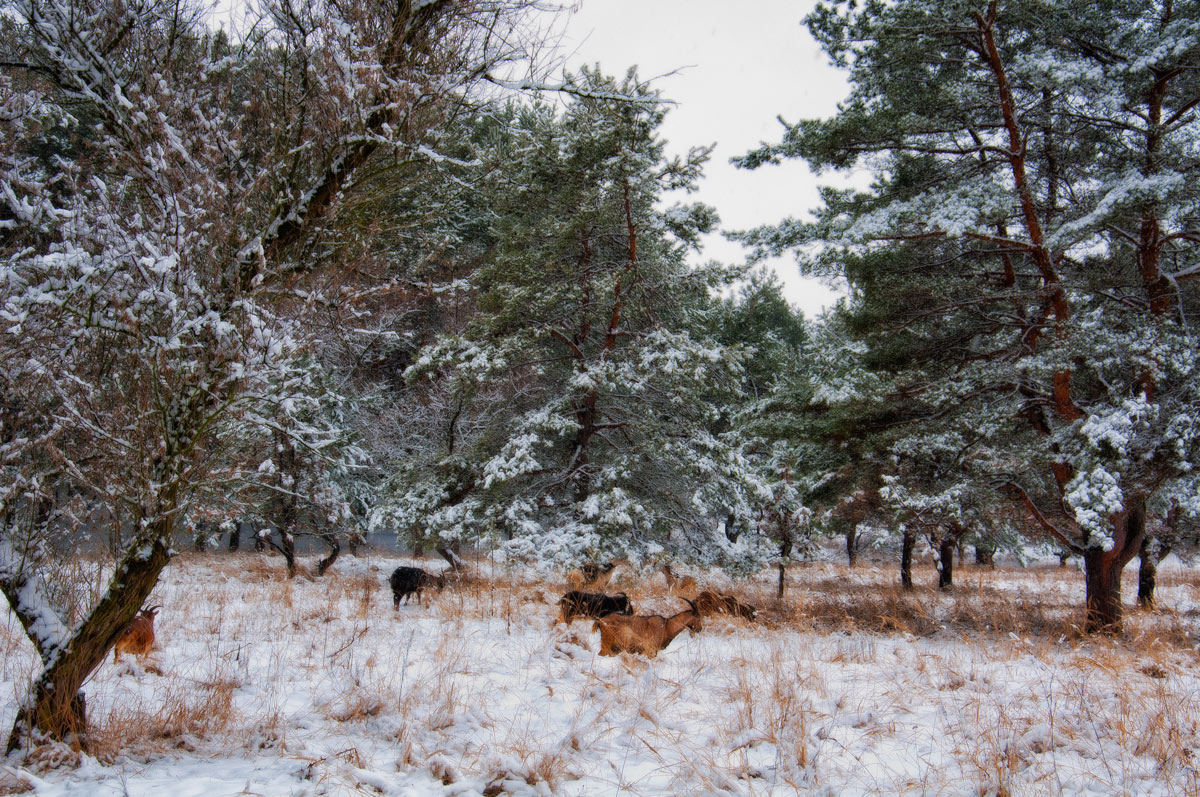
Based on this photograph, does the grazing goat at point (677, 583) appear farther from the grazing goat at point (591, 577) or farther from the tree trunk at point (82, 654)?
the tree trunk at point (82, 654)

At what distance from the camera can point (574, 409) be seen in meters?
11.4

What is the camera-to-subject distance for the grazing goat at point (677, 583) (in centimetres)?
1029

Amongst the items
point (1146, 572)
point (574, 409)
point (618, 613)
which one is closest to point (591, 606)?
point (618, 613)

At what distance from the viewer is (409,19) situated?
3082 mm

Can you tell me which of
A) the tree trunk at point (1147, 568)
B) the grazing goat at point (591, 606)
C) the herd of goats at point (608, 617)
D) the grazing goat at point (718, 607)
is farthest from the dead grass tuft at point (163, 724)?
the tree trunk at point (1147, 568)

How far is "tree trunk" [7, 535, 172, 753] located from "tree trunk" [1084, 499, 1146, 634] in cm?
941

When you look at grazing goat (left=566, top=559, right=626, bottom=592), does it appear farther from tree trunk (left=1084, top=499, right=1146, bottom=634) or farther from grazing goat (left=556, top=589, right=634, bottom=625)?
tree trunk (left=1084, top=499, right=1146, bottom=634)

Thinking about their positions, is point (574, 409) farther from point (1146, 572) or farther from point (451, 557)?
point (1146, 572)

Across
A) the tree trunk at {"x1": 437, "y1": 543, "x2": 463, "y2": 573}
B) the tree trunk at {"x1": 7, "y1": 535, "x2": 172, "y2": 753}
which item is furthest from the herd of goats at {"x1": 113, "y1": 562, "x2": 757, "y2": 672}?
the tree trunk at {"x1": 437, "y1": 543, "x2": 463, "y2": 573}

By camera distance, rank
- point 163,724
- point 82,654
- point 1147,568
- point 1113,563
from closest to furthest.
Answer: point 82,654
point 163,724
point 1113,563
point 1147,568

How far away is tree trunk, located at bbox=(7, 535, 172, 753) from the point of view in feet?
8.71

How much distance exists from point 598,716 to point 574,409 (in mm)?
8189

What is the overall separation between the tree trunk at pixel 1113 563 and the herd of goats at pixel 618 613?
438cm

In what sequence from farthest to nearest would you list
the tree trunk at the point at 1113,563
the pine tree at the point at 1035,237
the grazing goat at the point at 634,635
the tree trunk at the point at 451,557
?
the tree trunk at the point at 451,557
the tree trunk at the point at 1113,563
the pine tree at the point at 1035,237
the grazing goat at the point at 634,635
